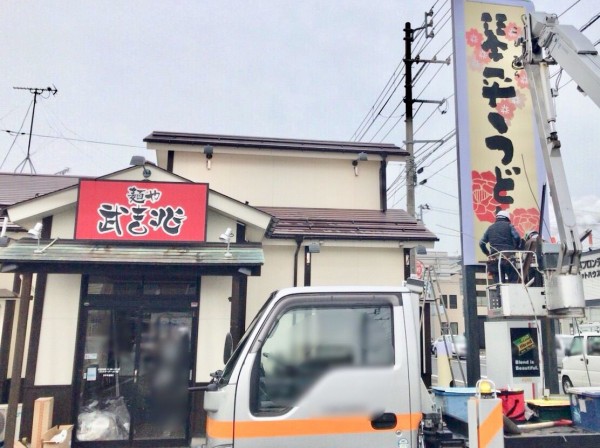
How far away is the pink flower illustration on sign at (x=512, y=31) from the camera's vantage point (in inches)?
380

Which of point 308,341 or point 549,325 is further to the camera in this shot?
point 549,325

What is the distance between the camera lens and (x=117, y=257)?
7.37m

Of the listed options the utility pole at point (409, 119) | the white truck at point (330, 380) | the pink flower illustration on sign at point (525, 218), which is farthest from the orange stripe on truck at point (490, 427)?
Result: the utility pole at point (409, 119)

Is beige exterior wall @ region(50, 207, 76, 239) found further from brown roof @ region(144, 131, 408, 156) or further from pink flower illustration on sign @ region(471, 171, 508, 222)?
pink flower illustration on sign @ region(471, 171, 508, 222)

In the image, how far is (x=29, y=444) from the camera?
748cm

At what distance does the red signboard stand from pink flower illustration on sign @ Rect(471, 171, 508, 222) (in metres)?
4.99

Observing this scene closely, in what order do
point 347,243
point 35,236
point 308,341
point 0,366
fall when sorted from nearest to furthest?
point 308,341
point 35,236
point 0,366
point 347,243

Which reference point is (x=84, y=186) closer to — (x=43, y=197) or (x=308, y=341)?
(x=43, y=197)

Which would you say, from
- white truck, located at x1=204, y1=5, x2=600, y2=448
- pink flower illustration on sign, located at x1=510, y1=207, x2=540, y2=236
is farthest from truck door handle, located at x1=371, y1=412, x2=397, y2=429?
pink flower illustration on sign, located at x1=510, y1=207, x2=540, y2=236

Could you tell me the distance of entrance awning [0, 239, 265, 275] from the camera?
7.24m

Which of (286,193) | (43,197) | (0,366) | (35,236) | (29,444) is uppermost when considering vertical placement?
(286,193)

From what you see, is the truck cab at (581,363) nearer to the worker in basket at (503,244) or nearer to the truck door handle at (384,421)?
the worker in basket at (503,244)

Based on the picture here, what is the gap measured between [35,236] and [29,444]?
339 cm

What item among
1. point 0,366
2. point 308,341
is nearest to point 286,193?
point 0,366
